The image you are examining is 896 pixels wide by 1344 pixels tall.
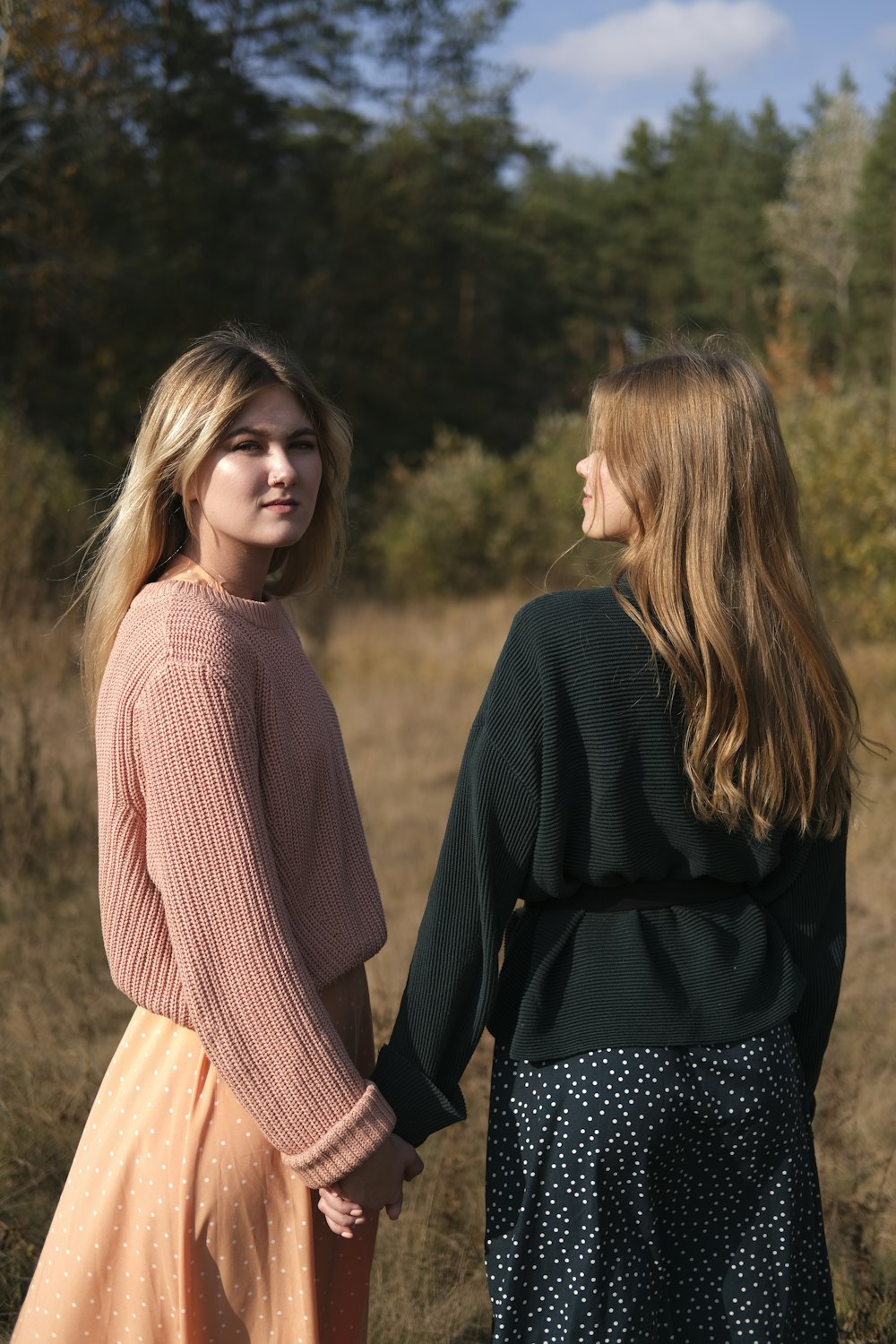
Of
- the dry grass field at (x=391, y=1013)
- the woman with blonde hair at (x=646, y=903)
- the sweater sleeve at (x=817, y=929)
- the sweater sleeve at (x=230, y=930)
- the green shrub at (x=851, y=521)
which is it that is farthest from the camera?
the green shrub at (x=851, y=521)

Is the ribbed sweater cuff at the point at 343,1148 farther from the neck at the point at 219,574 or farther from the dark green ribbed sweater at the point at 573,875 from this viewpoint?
the neck at the point at 219,574

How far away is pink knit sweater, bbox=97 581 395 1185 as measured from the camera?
157 centimetres

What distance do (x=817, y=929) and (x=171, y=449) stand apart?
3.80ft

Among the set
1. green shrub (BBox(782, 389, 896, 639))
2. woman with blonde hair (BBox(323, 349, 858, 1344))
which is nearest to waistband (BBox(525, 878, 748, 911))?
woman with blonde hair (BBox(323, 349, 858, 1344))

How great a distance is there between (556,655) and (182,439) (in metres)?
0.57

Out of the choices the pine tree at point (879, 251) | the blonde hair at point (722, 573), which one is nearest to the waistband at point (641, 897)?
the blonde hair at point (722, 573)

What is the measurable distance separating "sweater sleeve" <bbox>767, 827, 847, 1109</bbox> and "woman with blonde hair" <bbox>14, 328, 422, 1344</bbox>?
61 cm

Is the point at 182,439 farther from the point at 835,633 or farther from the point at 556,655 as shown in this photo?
the point at 835,633

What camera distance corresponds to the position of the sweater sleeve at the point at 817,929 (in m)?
1.90

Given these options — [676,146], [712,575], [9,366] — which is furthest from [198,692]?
[676,146]

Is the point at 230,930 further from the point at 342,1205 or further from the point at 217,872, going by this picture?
the point at 342,1205

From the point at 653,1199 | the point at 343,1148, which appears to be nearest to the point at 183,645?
the point at 343,1148

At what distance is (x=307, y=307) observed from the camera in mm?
22625

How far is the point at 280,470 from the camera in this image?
1.76 m
